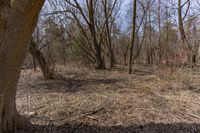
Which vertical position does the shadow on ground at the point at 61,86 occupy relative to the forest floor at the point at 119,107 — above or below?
above

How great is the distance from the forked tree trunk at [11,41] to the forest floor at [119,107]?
1.19 ft

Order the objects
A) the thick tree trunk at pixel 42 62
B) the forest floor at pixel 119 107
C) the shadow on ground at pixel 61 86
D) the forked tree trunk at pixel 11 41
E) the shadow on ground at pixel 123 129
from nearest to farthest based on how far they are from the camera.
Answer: the forked tree trunk at pixel 11 41, the shadow on ground at pixel 123 129, the forest floor at pixel 119 107, the shadow on ground at pixel 61 86, the thick tree trunk at pixel 42 62

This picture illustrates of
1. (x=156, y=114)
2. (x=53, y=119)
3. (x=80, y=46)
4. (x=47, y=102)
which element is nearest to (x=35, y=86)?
(x=47, y=102)

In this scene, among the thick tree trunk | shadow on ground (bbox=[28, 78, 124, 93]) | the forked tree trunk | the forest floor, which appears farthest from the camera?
the thick tree trunk

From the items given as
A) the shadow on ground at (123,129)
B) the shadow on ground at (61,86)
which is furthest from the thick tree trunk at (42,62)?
the shadow on ground at (123,129)

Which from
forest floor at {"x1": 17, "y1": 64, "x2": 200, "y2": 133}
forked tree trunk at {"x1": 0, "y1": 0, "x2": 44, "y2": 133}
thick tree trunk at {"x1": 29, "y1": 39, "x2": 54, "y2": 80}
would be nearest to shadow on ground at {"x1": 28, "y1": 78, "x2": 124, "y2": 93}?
forest floor at {"x1": 17, "y1": 64, "x2": 200, "y2": 133}

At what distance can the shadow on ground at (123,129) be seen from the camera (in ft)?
10.7

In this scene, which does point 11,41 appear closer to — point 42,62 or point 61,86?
point 61,86

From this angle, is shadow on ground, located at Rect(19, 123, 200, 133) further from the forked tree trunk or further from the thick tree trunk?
the thick tree trunk

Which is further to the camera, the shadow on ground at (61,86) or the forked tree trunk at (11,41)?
the shadow on ground at (61,86)

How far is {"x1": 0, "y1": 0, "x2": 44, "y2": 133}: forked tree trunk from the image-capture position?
2.48 m

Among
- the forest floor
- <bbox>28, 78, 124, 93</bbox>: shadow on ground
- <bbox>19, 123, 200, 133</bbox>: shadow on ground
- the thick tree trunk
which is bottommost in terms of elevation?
<bbox>19, 123, 200, 133</bbox>: shadow on ground

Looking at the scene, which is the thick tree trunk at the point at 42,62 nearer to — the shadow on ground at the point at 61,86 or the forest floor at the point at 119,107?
the shadow on ground at the point at 61,86

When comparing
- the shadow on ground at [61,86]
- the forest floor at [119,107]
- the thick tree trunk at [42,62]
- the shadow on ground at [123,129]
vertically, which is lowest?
the shadow on ground at [123,129]
